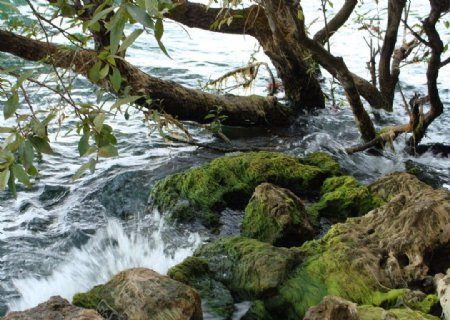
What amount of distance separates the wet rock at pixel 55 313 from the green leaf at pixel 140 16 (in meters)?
1.86

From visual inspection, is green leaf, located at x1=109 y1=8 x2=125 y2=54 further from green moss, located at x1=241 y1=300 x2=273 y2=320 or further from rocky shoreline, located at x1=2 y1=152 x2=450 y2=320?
green moss, located at x1=241 y1=300 x2=273 y2=320

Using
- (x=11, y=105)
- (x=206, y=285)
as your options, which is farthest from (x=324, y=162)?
(x=11, y=105)

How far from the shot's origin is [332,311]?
2885 millimetres

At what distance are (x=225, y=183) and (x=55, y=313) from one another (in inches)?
111

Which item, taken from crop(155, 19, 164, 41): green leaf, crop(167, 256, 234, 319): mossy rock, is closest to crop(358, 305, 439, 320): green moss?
crop(167, 256, 234, 319): mossy rock

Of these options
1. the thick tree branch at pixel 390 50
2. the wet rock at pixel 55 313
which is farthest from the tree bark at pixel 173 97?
the wet rock at pixel 55 313

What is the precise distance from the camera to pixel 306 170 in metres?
5.93

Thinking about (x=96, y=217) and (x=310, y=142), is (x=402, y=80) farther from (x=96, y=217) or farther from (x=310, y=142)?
(x=96, y=217)

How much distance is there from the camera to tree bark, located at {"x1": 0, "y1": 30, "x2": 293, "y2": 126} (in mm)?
6203

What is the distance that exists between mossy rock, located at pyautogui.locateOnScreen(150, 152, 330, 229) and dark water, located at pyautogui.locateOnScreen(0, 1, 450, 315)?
0.19m

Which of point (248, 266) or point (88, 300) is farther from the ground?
point (248, 266)

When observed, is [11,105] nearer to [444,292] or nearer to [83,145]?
[83,145]

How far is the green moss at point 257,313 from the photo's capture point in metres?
3.61

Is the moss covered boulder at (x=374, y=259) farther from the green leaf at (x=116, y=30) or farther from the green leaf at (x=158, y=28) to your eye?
the green leaf at (x=116, y=30)
